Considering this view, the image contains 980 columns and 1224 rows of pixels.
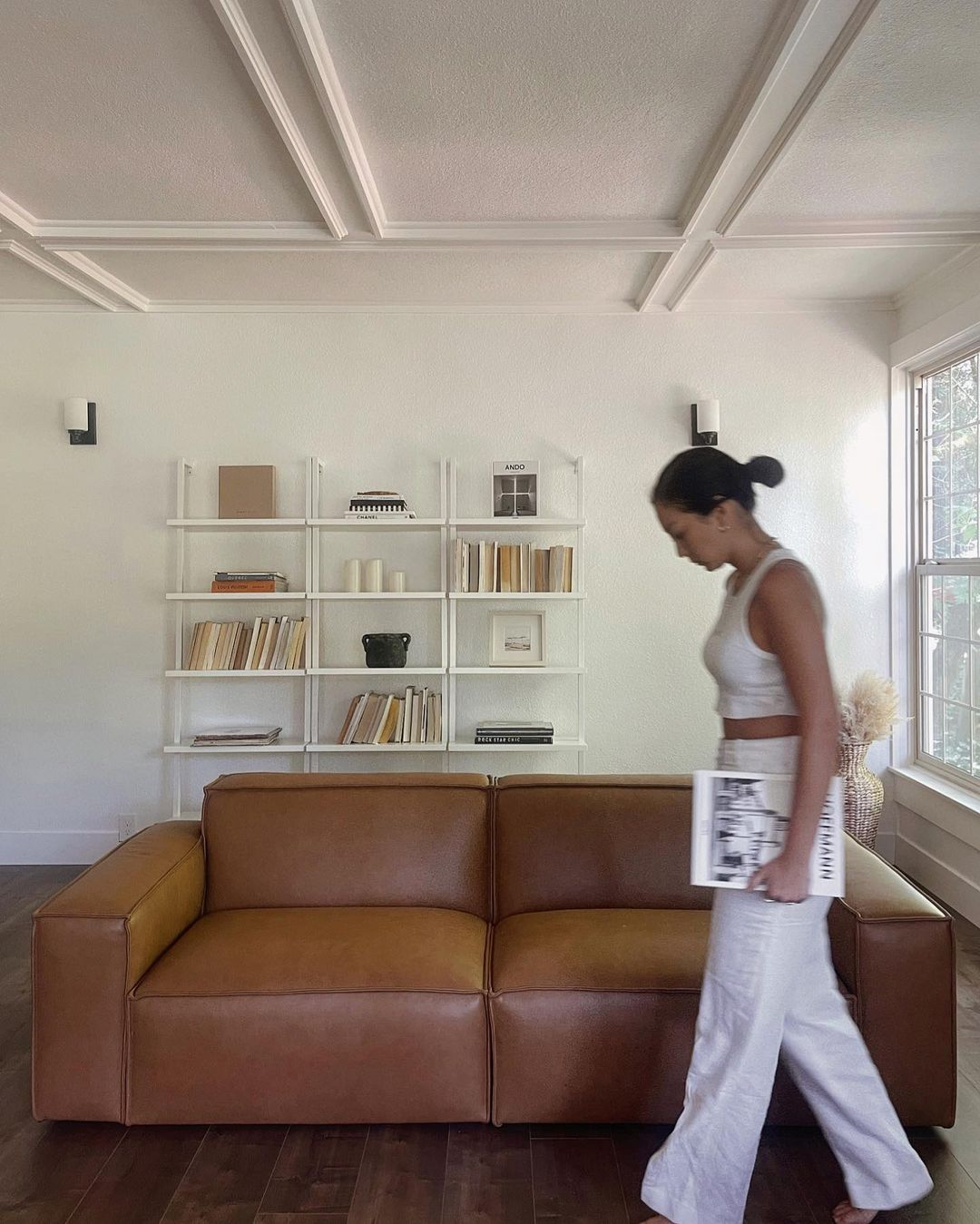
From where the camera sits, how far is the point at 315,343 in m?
4.50

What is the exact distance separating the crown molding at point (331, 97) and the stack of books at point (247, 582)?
1644 mm

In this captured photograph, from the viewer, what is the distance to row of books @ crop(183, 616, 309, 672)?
4273 millimetres

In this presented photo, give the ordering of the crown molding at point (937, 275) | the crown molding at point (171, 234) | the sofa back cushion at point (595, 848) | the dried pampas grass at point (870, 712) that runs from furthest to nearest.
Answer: the dried pampas grass at point (870, 712)
the crown molding at point (937, 275)
the crown molding at point (171, 234)
the sofa back cushion at point (595, 848)

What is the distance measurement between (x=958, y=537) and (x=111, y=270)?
12.4 ft

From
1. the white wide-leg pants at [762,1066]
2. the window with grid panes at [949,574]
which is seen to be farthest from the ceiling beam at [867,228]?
the white wide-leg pants at [762,1066]

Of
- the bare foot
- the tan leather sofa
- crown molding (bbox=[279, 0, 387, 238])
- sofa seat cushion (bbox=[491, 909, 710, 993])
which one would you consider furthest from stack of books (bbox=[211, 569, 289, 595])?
the bare foot

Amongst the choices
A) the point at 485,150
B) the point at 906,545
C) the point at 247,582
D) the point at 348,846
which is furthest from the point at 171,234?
the point at 906,545

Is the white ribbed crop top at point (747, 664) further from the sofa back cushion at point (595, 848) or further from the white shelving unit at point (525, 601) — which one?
the white shelving unit at point (525, 601)

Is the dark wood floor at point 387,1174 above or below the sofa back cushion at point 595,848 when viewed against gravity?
below

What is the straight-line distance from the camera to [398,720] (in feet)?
14.0

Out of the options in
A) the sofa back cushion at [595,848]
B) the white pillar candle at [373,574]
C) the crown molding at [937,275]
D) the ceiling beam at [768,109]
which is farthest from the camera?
the white pillar candle at [373,574]

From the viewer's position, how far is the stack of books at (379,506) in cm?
424

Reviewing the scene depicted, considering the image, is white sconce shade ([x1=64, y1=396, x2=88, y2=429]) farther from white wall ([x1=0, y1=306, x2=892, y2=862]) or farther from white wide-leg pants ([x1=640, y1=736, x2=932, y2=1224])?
white wide-leg pants ([x1=640, y1=736, x2=932, y2=1224])

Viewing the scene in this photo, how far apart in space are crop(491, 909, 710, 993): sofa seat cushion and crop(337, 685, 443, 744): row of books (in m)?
1.75
